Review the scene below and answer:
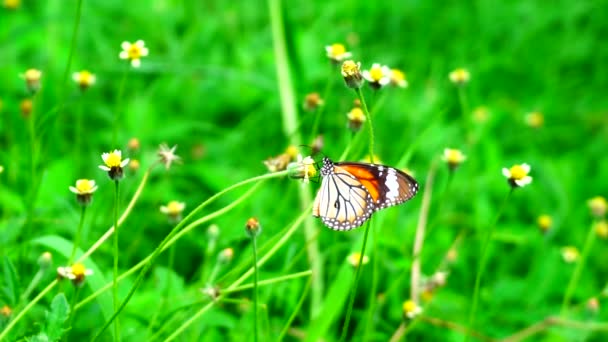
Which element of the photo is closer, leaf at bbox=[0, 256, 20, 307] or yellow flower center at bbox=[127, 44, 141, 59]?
leaf at bbox=[0, 256, 20, 307]

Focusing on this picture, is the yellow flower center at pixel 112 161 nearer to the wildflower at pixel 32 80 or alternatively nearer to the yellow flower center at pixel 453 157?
the wildflower at pixel 32 80

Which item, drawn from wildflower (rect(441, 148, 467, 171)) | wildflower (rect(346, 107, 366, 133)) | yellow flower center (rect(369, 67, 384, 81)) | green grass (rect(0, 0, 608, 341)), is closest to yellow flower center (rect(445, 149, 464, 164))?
wildflower (rect(441, 148, 467, 171))

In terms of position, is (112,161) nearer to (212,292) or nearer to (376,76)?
(212,292)

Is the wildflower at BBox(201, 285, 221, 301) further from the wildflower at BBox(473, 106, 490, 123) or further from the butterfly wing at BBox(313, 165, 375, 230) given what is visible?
the wildflower at BBox(473, 106, 490, 123)

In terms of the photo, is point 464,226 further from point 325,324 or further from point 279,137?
point 325,324

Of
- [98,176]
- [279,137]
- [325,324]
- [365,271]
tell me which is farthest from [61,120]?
[325,324]

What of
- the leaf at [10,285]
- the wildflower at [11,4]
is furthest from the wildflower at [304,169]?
the wildflower at [11,4]

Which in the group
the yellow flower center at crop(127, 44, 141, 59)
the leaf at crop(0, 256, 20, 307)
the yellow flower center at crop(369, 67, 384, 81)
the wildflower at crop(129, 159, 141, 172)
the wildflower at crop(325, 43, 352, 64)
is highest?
the wildflower at crop(325, 43, 352, 64)
